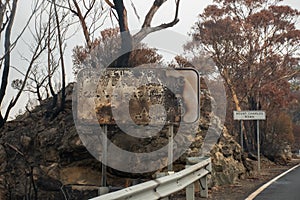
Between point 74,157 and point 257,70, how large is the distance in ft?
58.4

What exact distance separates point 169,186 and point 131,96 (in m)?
3.64

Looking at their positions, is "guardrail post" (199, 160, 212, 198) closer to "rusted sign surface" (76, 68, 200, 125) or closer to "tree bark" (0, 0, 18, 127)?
"rusted sign surface" (76, 68, 200, 125)

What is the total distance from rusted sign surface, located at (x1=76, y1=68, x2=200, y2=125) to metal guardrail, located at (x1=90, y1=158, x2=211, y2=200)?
3.76 ft

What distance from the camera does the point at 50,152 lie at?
47.2ft

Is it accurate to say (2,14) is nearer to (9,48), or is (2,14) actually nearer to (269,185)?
Answer: (9,48)

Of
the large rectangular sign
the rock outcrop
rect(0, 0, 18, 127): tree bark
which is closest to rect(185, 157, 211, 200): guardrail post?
the rock outcrop

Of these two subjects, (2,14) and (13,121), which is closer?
(2,14)

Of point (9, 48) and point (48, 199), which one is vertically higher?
point (9, 48)

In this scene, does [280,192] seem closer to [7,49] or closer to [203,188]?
[203,188]

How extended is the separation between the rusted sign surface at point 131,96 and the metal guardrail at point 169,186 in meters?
1.15

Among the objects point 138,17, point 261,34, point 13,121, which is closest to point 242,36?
point 261,34

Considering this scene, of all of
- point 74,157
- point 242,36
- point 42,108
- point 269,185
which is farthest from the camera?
point 242,36

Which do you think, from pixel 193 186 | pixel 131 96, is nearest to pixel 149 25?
pixel 131 96

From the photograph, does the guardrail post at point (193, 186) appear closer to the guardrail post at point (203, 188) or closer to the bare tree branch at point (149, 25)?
the guardrail post at point (203, 188)
